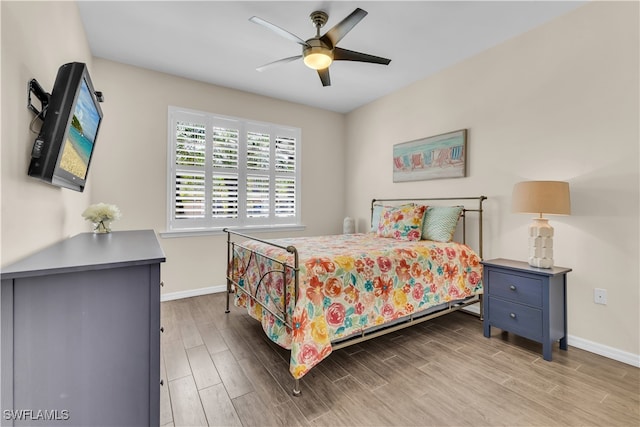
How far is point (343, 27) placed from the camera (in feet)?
6.80

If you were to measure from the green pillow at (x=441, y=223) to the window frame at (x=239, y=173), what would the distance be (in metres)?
2.02

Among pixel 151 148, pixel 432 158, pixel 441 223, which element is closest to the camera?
pixel 441 223

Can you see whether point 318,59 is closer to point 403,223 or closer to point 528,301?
point 403,223

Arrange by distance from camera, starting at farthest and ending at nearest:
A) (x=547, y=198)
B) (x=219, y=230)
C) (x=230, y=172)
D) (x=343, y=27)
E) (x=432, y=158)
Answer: (x=230, y=172) < (x=219, y=230) < (x=432, y=158) < (x=547, y=198) < (x=343, y=27)

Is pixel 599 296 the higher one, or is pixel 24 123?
pixel 24 123

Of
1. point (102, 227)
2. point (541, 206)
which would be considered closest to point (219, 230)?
point (102, 227)

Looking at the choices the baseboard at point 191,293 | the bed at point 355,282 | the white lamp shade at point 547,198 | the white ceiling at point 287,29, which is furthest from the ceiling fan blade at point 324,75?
the baseboard at point 191,293

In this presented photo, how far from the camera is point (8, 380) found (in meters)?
0.98

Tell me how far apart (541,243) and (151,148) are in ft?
13.4

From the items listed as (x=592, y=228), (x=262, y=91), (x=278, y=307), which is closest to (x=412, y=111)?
(x=262, y=91)

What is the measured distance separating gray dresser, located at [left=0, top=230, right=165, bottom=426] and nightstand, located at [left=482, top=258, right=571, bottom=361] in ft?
8.50

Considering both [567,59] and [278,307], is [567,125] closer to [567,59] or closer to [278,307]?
[567,59]

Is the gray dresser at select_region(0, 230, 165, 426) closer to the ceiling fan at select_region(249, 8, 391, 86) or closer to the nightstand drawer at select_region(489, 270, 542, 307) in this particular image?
the ceiling fan at select_region(249, 8, 391, 86)

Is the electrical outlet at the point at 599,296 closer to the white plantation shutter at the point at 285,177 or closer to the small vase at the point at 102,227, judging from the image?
the white plantation shutter at the point at 285,177
